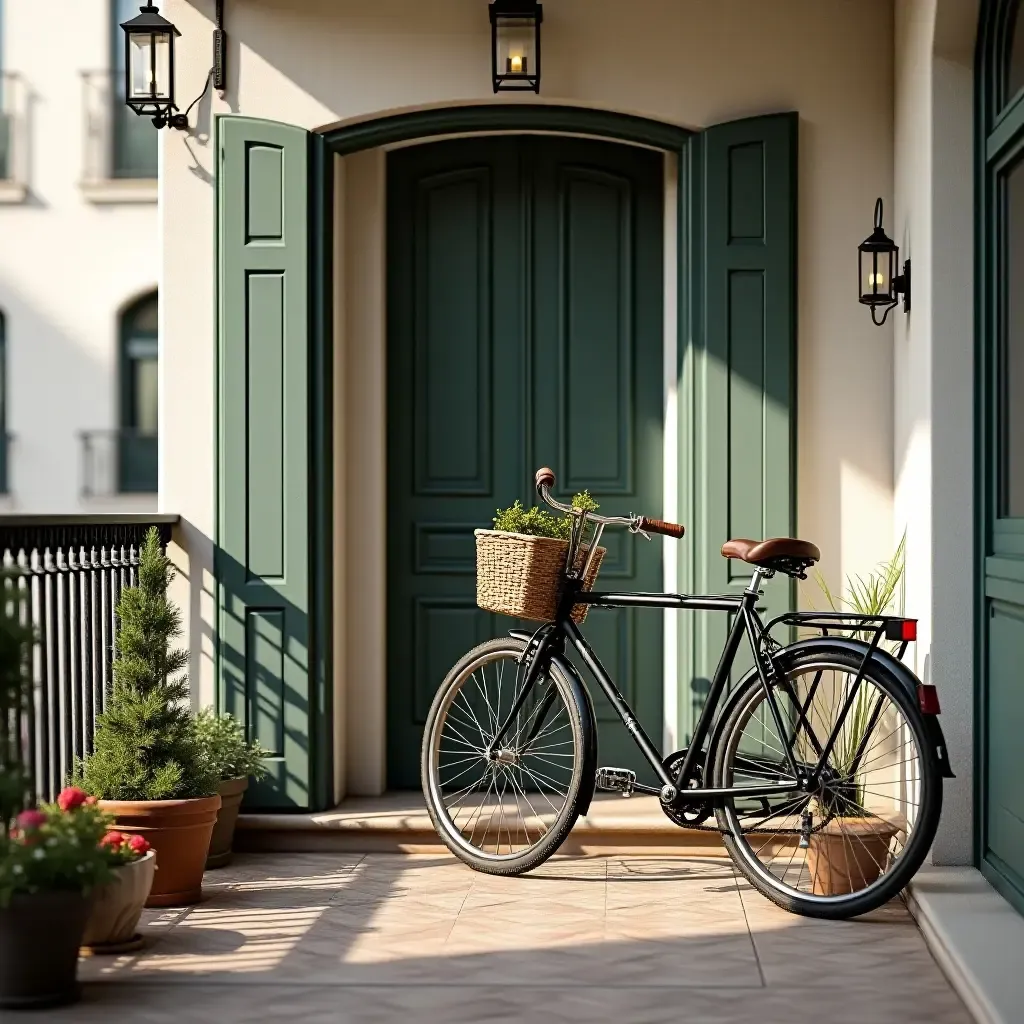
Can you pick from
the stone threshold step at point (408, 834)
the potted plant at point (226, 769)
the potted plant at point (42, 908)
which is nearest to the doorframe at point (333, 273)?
the stone threshold step at point (408, 834)

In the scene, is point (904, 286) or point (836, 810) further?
point (904, 286)

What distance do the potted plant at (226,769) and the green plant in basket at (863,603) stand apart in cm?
186

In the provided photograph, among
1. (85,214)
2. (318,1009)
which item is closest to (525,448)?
(318,1009)

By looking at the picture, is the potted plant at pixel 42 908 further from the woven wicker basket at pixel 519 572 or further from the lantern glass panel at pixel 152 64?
the lantern glass panel at pixel 152 64

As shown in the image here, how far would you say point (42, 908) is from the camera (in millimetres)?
3301

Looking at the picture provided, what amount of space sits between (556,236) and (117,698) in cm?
233

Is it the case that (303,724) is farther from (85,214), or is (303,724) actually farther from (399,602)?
(85,214)

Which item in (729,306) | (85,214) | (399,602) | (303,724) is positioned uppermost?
(85,214)

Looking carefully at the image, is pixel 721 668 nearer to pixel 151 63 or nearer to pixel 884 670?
pixel 884 670

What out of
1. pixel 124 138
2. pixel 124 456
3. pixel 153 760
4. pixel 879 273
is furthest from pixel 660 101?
pixel 124 138

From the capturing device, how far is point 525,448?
5438 millimetres

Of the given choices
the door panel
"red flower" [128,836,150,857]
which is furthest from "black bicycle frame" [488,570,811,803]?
"red flower" [128,836,150,857]

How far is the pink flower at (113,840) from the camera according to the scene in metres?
3.69

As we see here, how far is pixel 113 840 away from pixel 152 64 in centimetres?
264
